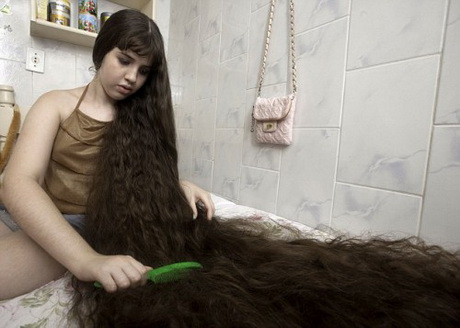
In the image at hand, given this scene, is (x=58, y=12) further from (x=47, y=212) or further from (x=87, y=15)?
(x=47, y=212)

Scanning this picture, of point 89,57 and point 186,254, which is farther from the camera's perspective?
point 89,57

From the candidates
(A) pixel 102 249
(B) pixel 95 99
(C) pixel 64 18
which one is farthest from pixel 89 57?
(A) pixel 102 249

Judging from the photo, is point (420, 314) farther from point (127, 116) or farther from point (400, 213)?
point (127, 116)

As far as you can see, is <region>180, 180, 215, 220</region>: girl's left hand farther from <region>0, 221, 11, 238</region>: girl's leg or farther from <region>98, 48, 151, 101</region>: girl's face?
<region>0, 221, 11, 238</region>: girl's leg

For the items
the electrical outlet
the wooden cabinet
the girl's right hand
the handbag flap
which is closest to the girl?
the girl's right hand

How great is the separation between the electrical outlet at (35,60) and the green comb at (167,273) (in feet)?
4.37

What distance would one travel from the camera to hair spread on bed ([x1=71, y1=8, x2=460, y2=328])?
1.14 ft

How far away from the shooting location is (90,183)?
71 centimetres

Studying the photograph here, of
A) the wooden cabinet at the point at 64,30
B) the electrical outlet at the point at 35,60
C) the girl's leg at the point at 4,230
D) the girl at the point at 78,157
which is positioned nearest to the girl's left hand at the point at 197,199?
the girl at the point at 78,157

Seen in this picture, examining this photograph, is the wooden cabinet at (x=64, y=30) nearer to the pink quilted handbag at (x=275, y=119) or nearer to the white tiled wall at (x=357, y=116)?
the white tiled wall at (x=357, y=116)

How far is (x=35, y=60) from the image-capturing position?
4.30 feet

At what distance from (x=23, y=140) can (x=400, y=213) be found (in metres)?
0.85

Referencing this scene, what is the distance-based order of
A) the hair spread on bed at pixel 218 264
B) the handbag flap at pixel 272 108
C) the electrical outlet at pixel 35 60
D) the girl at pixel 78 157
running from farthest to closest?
1. the electrical outlet at pixel 35 60
2. the handbag flap at pixel 272 108
3. the girl at pixel 78 157
4. the hair spread on bed at pixel 218 264

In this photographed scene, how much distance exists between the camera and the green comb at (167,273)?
0.42 meters
